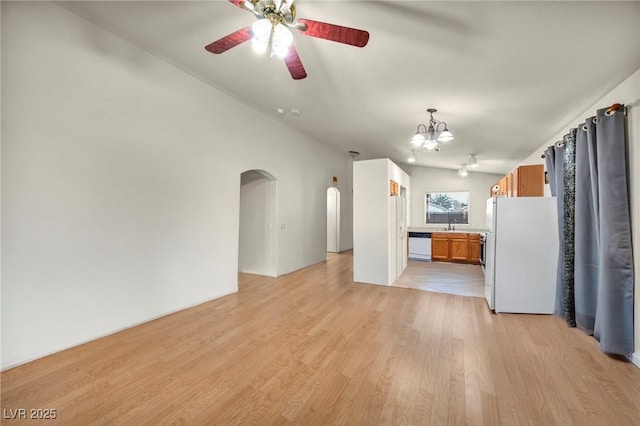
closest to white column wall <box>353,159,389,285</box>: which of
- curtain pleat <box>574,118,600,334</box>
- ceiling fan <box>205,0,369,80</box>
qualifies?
curtain pleat <box>574,118,600,334</box>

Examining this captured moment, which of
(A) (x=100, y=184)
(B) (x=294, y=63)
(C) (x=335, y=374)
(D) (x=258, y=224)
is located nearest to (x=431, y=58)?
(B) (x=294, y=63)

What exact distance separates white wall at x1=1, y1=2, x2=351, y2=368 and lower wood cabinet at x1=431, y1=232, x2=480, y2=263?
5404 millimetres

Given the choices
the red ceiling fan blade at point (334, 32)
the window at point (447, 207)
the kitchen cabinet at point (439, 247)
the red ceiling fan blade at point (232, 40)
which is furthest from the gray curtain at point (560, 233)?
the window at point (447, 207)

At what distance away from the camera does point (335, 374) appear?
6.79 feet

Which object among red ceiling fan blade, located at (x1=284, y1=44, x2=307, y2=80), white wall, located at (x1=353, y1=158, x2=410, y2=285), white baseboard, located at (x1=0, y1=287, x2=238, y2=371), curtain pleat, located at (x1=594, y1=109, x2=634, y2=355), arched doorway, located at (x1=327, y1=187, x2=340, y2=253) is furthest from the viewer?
arched doorway, located at (x1=327, y1=187, x2=340, y2=253)

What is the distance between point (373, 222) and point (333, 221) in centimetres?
354

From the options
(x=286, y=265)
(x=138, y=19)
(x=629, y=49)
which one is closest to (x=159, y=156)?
(x=138, y=19)

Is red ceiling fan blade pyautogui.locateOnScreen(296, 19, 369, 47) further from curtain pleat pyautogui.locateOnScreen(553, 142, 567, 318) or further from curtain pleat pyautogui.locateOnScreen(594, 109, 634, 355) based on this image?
curtain pleat pyautogui.locateOnScreen(553, 142, 567, 318)

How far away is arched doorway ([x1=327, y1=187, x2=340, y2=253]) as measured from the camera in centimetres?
808

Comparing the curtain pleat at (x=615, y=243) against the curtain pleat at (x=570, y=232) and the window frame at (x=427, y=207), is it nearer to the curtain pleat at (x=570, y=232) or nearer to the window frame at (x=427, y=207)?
the curtain pleat at (x=570, y=232)

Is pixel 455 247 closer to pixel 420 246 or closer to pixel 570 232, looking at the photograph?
pixel 420 246

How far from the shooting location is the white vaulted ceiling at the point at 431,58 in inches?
69.2

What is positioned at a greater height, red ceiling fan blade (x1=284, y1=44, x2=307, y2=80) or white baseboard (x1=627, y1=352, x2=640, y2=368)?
red ceiling fan blade (x1=284, y1=44, x2=307, y2=80)

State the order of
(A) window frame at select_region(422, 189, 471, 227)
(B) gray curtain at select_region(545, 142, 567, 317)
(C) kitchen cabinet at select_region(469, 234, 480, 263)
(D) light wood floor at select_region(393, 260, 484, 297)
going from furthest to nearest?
(A) window frame at select_region(422, 189, 471, 227), (C) kitchen cabinet at select_region(469, 234, 480, 263), (D) light wood floor at select_region(393, 260, 484, 297), (B) gray curtain at select_region(545, 142, 567, 317)
